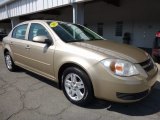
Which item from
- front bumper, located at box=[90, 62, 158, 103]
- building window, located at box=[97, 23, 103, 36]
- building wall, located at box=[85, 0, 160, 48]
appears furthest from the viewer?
building window, located at box=[97, 23, 103, 36]

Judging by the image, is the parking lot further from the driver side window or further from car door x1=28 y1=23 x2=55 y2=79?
the driver side window

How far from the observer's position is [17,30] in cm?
530

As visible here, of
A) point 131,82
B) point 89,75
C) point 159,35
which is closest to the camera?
point 131,82

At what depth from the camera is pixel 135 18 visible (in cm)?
1326

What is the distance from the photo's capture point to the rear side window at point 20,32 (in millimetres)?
4844

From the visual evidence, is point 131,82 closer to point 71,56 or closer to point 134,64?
point 134,64

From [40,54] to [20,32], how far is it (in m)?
1.48

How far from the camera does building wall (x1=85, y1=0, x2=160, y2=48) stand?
12.2 metres

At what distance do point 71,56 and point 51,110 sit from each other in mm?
999

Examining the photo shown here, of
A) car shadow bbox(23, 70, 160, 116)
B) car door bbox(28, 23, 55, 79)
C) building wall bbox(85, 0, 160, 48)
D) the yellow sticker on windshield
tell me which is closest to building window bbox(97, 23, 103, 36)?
building wall bbox(85, 0, 160, 48)

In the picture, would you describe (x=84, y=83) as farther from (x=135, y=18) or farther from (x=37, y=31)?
(x=135, y=18)

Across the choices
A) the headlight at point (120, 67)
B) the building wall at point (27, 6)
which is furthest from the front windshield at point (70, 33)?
the building wall at point (27, 6)

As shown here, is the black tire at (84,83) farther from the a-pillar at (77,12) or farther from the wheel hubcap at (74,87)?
the a-pillar at (77,12)

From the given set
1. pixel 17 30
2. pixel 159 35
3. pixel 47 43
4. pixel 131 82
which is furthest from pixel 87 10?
pixel 131 82
